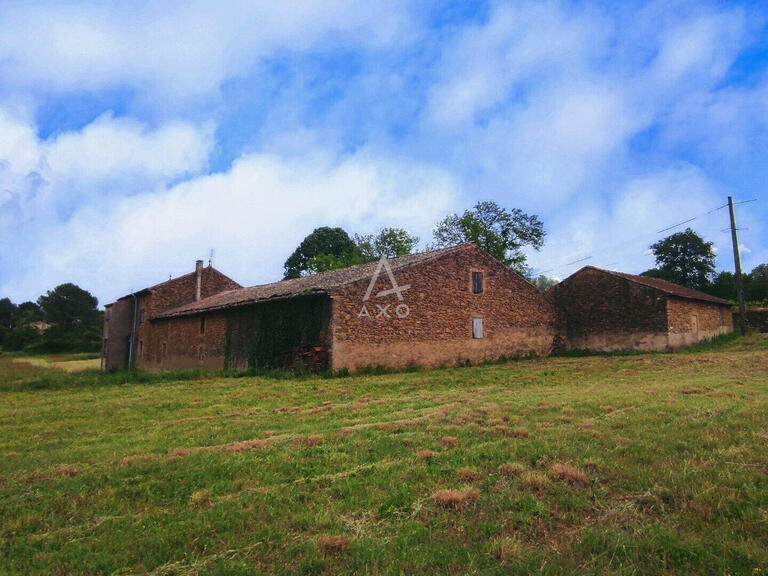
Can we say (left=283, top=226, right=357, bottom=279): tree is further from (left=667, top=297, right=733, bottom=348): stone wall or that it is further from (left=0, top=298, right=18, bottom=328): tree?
(left=0, top=298, right=18, bottom=328): tree

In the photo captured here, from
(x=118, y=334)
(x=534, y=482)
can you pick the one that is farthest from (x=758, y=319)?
(x=118, y=334)

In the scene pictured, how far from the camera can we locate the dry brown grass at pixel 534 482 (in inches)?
168

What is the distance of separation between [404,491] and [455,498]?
471 mm

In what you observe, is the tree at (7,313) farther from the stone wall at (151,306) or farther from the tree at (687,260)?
the tree at (687,260)

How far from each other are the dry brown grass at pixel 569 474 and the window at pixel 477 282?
17886 mm

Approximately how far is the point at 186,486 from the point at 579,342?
82.6ft

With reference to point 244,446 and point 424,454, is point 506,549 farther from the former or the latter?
point 244,446

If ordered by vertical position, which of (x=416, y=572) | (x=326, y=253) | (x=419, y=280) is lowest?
(x=416, y=572)

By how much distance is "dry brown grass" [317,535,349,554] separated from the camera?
3.26 meters

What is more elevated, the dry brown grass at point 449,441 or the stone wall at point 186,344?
the stone wall at point 186,344

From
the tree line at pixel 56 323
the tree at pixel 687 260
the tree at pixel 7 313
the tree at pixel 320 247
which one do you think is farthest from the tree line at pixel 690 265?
the tree at pixel 7 313

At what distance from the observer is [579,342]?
26.5 meters

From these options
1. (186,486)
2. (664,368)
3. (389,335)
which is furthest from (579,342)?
(186,486)

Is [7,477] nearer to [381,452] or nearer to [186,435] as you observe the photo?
[186,435]
